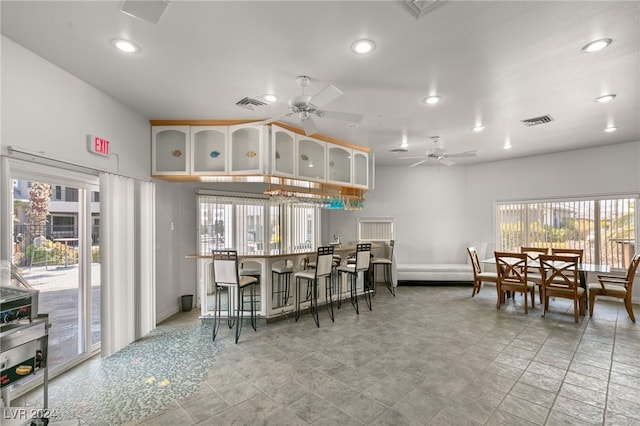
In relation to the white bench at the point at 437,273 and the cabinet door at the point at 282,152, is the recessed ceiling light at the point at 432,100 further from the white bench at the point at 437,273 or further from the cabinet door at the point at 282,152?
the white bench at the point at 437,273

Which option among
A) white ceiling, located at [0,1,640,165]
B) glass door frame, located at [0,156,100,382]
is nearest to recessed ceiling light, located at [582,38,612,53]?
white ceiling, located at [0,1,640,165]

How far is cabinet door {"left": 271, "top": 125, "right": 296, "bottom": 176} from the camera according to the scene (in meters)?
4.14

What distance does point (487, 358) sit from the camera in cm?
319

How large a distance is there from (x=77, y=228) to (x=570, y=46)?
494 cm

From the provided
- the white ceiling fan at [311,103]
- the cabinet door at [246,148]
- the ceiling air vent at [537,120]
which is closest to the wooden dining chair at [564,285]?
the ceiling air vent at [537,120]

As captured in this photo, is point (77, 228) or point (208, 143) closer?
point (77, 228)

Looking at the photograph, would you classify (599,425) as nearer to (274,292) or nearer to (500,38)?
(500,38)

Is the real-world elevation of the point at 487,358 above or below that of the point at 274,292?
below

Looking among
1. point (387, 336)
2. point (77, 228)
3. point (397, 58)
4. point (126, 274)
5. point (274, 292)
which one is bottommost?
point (387, 336)

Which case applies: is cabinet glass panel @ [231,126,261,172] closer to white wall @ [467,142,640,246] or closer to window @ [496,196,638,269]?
white wall @ [467,142,640,246]

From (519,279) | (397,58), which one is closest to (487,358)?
(519,279)

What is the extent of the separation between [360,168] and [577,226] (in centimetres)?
464

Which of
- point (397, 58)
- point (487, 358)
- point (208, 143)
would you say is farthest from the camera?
point (208, 143)

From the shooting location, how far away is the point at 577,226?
6.11 m
